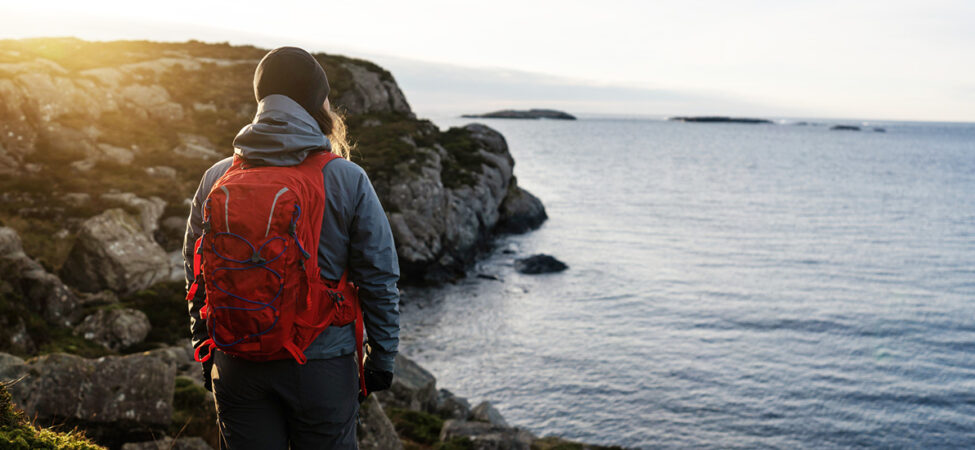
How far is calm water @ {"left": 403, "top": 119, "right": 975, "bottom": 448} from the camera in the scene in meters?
18.1

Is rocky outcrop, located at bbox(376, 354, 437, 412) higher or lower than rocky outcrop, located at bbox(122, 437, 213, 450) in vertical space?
lower

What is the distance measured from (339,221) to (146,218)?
1890cm

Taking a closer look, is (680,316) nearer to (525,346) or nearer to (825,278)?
(525,346)

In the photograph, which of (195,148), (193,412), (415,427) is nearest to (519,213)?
(195,148)

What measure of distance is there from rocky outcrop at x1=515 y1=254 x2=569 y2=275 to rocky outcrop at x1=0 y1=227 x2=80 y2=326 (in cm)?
2457

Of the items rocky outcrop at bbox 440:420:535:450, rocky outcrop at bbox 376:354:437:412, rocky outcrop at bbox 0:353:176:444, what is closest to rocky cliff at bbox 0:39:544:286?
rocky outcrop at bbox 376:354:437:412

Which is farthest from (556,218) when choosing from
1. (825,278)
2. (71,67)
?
(71,67)

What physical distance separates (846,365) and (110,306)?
2267cm

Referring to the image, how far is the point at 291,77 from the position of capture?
3.35 m

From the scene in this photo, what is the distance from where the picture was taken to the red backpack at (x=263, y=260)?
3006 mm

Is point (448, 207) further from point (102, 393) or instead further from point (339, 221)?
point (339, 221)

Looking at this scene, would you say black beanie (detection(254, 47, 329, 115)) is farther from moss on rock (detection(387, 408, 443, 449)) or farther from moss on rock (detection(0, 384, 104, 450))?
moss on rock (detection(387, 408, 443, 449))

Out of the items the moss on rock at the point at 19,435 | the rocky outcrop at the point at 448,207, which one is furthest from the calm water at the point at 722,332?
the moss on rock at the point at 19,435

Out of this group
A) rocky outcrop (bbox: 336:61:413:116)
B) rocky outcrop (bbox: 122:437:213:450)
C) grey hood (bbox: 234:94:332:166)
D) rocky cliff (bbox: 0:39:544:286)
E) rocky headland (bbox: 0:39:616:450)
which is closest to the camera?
grey hood (bbox: 234:94:332:166)
